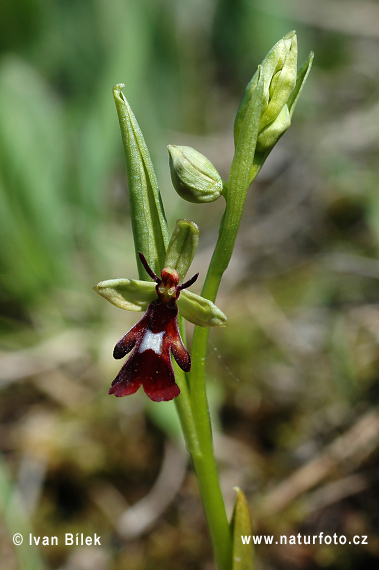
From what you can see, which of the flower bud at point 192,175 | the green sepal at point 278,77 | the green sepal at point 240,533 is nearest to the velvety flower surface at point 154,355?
the flower bud at point 192,175

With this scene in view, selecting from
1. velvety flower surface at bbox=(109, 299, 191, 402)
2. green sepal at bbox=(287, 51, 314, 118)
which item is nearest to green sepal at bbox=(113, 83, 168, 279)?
velvety flower surface at bbox=(109, 299, 191, 402)

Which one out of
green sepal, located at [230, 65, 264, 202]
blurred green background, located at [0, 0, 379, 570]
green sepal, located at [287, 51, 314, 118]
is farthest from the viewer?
blurred green background, located at [0, 0, 379, 570]

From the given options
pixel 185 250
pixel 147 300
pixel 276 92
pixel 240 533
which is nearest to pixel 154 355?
pixel 147 300

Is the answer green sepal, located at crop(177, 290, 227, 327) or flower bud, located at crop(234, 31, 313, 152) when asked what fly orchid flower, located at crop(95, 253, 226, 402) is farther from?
flower bud, located at crop(234, 31, 313, 152)

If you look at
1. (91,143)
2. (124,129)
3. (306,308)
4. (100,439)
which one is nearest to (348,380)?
(306,308)

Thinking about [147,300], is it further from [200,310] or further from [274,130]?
[274,130]

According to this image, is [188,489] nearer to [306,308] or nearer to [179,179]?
[306,308]

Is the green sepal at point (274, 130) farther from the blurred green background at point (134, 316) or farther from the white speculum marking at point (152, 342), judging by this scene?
the blurred green background at point (134, 316)
